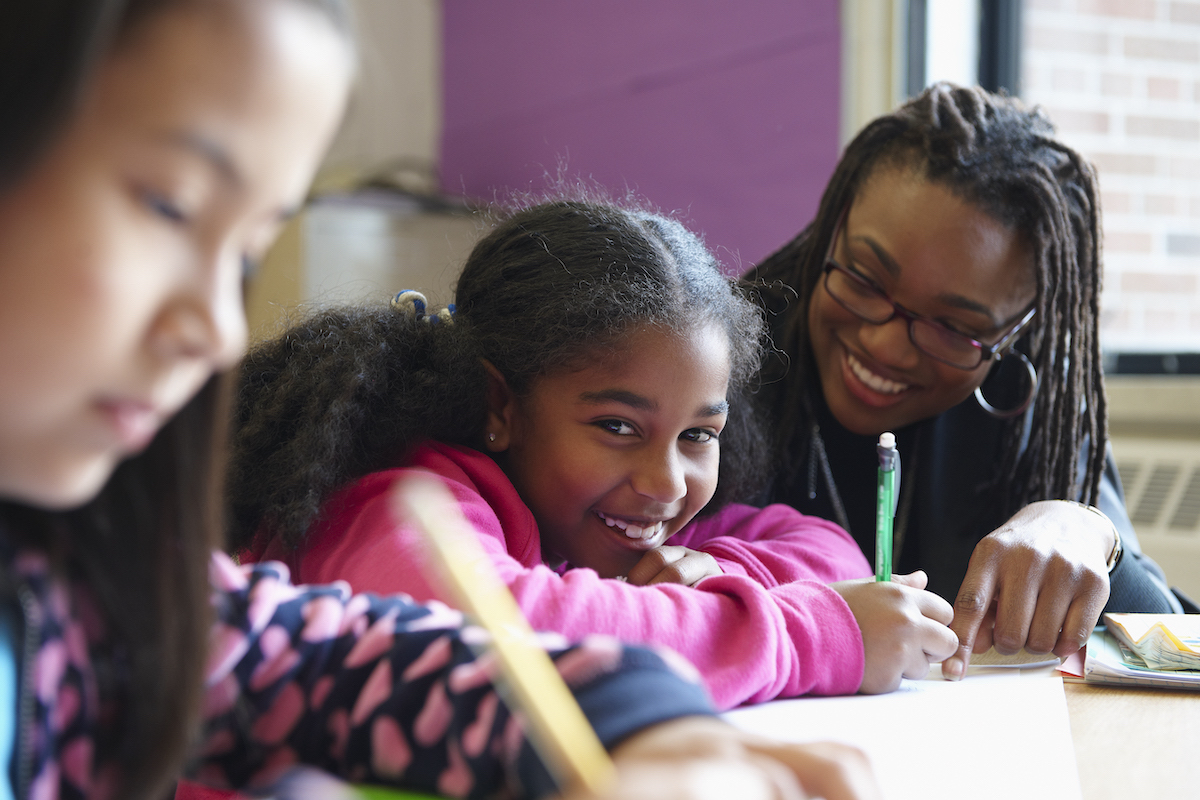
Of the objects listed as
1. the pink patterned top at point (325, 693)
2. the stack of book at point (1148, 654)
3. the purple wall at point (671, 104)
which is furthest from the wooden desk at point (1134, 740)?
the purple wall at point (671, 104)

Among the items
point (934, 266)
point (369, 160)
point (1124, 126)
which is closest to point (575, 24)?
point (369, 160)

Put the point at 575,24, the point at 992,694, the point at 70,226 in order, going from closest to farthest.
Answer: the point at 70,226, the point at 992,694, the point at 575,24

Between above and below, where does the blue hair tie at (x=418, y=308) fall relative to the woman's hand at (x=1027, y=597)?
above

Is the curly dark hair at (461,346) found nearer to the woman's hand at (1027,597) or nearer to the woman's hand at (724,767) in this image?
the woman's hand at (1027,597)

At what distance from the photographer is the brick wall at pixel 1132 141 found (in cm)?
196

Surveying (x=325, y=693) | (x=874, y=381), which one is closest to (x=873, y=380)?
(x=874, y=381)

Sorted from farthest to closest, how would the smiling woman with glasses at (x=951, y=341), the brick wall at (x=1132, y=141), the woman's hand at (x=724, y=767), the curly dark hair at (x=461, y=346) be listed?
1. the brick wall at (x=1132, y=141)
2. the smiling woman with glasses at (x=951, y=341)
3. the curly dark hair at (x=461, y=346)
4. the woman's hand at (x=724, y=767)

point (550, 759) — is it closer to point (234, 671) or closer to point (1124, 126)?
point (234, 671)

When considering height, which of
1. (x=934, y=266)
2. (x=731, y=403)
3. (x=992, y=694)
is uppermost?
(x=934, y=266)

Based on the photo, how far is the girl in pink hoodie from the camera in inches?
27.5

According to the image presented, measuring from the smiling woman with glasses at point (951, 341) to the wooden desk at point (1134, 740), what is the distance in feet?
0.88

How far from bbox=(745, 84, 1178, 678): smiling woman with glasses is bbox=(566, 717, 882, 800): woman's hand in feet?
2.07

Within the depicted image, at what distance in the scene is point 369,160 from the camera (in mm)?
3107

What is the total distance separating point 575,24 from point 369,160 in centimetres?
90
